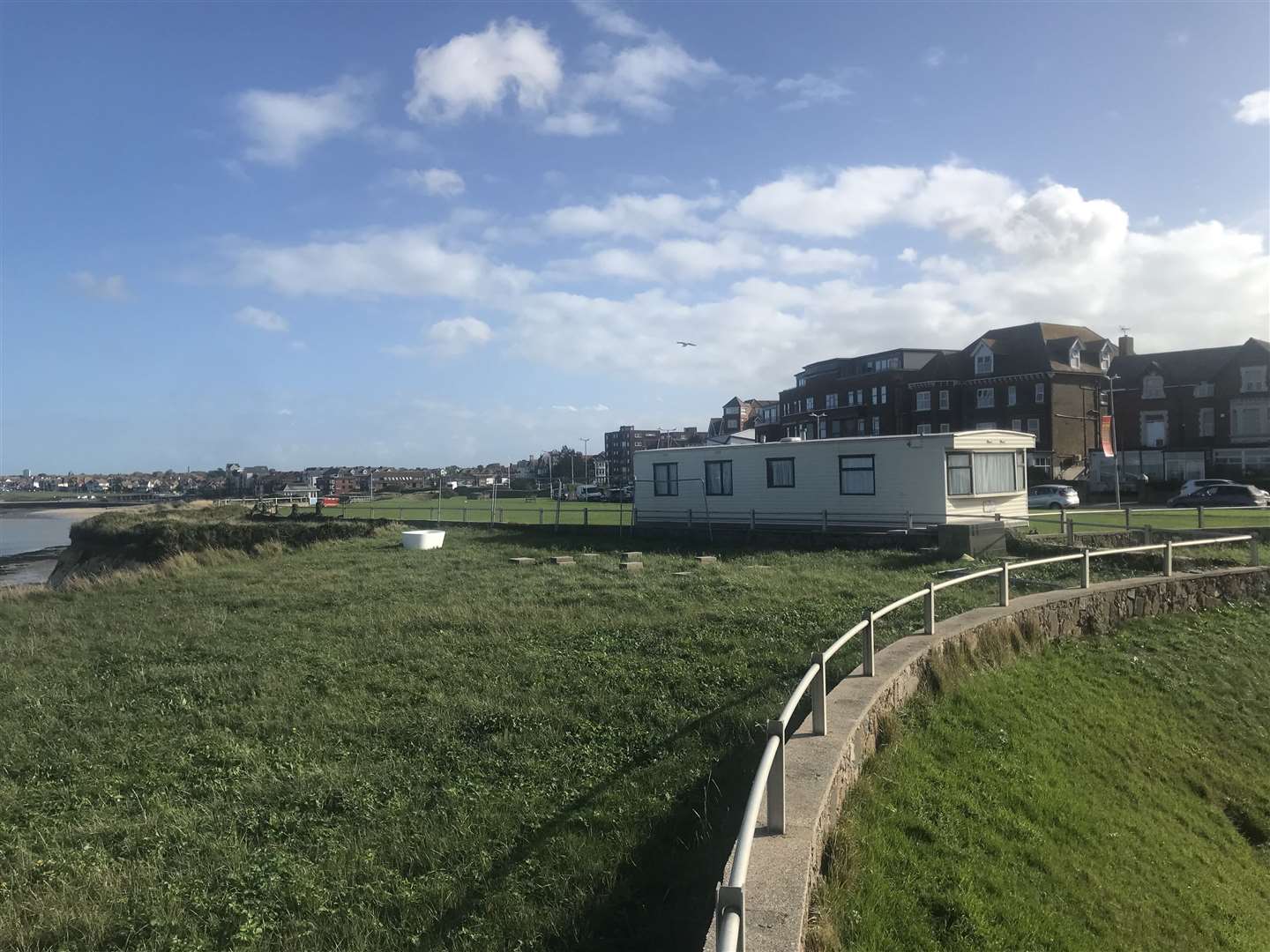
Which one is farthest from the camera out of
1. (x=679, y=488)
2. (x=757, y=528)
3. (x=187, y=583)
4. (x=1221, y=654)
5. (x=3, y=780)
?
(x=679, y=488)

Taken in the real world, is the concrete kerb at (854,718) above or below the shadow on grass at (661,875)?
above

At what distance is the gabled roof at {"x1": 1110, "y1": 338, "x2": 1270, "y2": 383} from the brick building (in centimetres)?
154

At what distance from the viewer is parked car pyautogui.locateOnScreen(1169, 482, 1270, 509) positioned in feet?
121

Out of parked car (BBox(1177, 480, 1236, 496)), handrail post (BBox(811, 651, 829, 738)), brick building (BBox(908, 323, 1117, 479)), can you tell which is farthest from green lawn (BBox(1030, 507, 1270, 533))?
brick building (BBox(908, 323, 1117, 479))

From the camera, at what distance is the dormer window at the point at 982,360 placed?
61.3 meters

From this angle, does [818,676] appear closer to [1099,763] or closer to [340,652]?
[1099,763]

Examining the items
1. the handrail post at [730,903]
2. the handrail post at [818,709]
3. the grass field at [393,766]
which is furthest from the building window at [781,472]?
the handrail post at [730,903]

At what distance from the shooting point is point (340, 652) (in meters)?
10.4

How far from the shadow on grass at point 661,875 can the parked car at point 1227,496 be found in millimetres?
38301

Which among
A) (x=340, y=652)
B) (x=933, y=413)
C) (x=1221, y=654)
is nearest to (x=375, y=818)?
(x=340, y=652)

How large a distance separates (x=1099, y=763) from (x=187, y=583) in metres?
17.1

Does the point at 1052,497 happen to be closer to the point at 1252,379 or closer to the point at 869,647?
the point at 1252,379

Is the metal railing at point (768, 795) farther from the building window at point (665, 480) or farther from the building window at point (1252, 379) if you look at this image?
the building window at point (1252, 379)

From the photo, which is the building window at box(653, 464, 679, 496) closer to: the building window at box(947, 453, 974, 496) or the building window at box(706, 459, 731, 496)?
the building window at box(706, 459, 731, 496)
